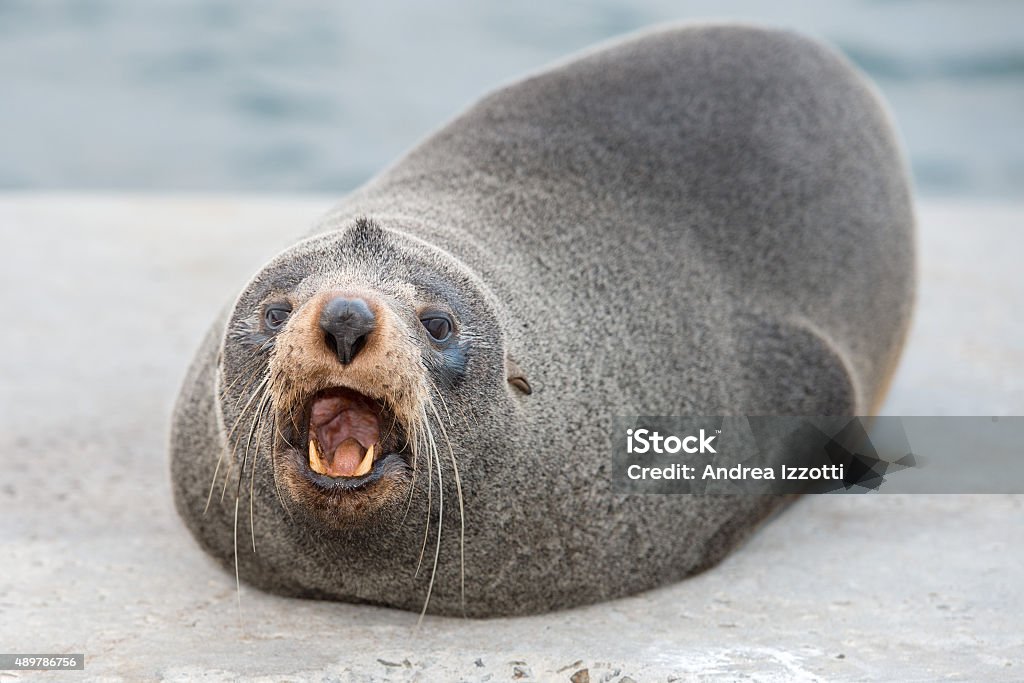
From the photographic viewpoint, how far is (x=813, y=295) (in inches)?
202

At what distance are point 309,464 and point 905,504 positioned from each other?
8.02 ft

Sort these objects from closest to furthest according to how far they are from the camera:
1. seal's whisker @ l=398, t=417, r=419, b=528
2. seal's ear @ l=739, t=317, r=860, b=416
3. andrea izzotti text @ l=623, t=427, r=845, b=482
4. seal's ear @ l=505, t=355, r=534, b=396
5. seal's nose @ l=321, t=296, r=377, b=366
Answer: seal's nose @ l=321, t=296, r=377, b=366
seal's whisker @ l=398, t=417, r=419, b=528
seal's ear @ l=505, t=355, r=534, b=396
andrea izzotti text @ l=623, t=427, r=845, b=482
seal's ear @ l=739, t=317, r=860, b=416

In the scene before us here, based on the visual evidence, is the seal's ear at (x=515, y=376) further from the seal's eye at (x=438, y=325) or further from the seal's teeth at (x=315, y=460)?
the seal's teeth at (x=315, y=460)

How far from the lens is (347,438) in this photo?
11.3 feet

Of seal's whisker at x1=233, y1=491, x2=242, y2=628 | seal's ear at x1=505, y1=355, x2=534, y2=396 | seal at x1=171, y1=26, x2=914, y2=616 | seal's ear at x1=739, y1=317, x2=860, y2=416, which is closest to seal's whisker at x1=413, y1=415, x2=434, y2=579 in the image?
seal at x1=171, y1=26, x2=914, y2=616

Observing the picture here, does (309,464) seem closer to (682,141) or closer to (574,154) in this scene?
(574,154)

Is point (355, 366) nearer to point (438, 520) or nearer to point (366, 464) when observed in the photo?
point (366, 464)

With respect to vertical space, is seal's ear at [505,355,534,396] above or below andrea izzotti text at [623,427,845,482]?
above

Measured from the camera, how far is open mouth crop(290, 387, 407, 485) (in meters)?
3.37

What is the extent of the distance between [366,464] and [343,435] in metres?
0.09

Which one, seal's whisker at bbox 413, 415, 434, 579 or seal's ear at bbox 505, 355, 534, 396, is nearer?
seal's whisker at bbox 413, 415, 434, 579

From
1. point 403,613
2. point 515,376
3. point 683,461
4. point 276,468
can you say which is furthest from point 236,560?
point 683,461

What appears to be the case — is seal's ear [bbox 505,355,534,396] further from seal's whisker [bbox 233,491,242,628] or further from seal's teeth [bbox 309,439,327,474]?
seal's whisker [bbox 233,491,242,628]

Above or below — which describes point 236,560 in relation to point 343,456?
below
